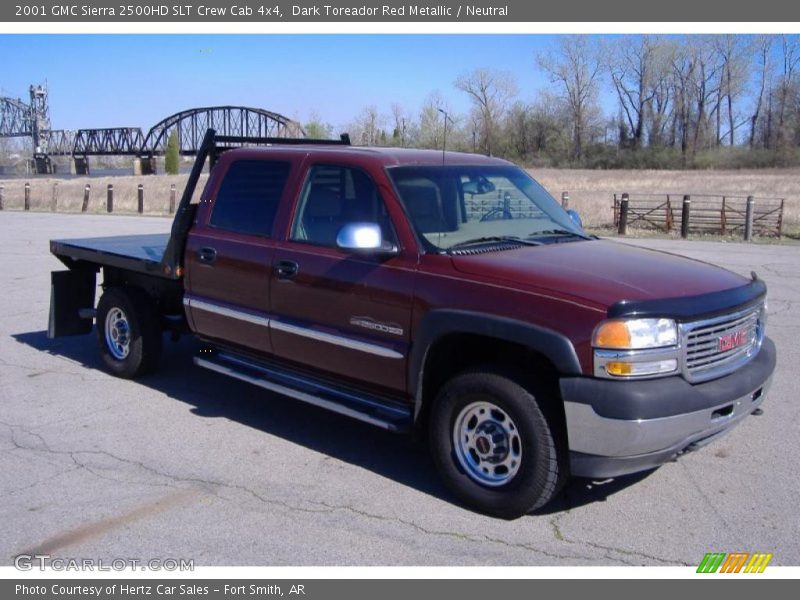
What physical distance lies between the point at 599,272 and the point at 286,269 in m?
2.09

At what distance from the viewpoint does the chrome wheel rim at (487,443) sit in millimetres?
4402

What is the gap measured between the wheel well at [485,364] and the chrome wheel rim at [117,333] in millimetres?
3449

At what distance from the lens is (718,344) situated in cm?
432

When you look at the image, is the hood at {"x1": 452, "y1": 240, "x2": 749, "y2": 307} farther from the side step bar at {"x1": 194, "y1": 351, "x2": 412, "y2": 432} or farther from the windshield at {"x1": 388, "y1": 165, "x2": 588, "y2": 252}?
the side step bar at {"x1": 194, "y1": 351, "x2": 412, "y2": 432}

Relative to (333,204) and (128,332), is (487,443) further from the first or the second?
(128,332)

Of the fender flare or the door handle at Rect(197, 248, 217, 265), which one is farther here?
the door handle at Rect(197, 248, 217, 265)

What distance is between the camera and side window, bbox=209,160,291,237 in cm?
576

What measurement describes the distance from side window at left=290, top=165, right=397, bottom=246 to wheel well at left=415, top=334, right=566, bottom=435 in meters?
0.87

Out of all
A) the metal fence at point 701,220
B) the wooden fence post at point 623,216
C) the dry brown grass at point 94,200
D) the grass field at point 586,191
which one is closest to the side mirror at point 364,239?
the metal fence at point 701,220

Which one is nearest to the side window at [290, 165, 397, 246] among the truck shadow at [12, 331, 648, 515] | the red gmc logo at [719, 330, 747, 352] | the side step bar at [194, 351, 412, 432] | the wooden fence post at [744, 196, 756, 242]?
the side step bar at [194, 351, 412, 432]

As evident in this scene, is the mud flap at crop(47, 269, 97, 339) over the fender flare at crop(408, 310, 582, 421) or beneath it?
beneath

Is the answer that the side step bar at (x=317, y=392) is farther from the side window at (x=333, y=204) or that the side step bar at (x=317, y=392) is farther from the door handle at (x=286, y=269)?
the side window at (x=333, y=204)

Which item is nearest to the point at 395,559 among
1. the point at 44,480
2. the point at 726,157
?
the point at 44,480

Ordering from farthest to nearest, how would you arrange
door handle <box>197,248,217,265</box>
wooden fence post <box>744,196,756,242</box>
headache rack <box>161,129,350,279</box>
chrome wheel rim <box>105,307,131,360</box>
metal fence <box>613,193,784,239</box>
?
metal fence <box>613,193,784,239</box>, wooden fence post <box>744,196,756,242</box>, chrome wheel rim <box>105,307,131,360</box>, headache rack <box>161,129,350,279</box>, door handle <box>197,248,217,265</box>
